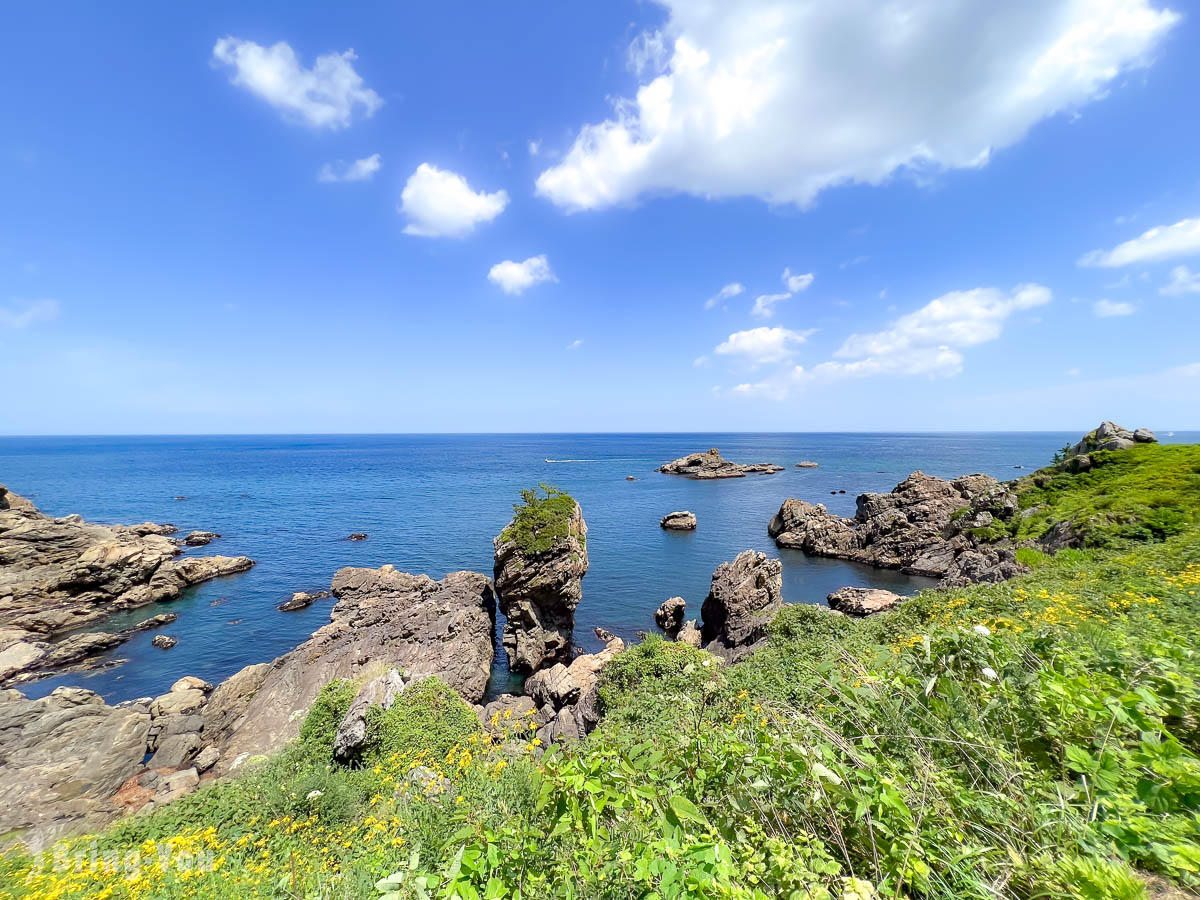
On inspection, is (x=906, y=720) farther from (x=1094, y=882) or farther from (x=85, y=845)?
(x=85, y=845)

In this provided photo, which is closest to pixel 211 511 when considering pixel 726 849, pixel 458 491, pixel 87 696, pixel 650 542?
pixel 458 491

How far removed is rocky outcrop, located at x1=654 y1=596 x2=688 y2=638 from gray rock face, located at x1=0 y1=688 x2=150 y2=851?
26.1 meters

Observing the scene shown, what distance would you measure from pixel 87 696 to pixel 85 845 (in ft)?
56.7

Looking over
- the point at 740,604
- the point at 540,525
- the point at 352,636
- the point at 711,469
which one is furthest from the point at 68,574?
the point at 711,469

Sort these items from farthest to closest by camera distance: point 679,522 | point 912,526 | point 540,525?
point 679,522 < point 912,526 < point 540,525

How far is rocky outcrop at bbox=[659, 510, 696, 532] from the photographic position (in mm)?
57938

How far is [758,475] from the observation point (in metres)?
116

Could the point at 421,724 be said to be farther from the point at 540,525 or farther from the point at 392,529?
the point at 392,529

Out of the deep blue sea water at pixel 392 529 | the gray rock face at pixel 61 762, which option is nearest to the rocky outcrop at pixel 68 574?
the deep blue sea water at pixel 392 529

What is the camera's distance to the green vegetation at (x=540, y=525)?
27.2 metres

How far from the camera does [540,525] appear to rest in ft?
91.8

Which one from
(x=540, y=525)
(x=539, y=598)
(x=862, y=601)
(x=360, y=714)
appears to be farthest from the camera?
(x=862, y=601)

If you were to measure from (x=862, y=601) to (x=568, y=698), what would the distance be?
22592 mm

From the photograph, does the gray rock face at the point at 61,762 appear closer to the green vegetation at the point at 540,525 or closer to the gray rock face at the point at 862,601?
the green vegetation at the point at 540,525
